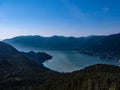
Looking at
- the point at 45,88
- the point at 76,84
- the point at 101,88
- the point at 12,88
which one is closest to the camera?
the point at 101,88

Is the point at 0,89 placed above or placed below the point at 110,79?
below

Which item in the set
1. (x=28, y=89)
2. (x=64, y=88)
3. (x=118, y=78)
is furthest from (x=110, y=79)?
(x=28, y=89)

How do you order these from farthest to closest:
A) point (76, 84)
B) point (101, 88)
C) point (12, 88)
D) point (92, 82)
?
point (12, 88)
point (76, 84)
point (92, 82)
point (101, 88)

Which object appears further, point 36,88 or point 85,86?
point 36,88

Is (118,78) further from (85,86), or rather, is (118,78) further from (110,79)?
(85,86)

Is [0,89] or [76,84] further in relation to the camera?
[0,89]

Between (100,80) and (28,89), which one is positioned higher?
(100,80)

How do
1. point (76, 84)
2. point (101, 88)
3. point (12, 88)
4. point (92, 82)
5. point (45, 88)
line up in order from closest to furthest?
point (101, 88) → point (92, 82) → point (76, 84) → point (45, 88) → point (12, 88)

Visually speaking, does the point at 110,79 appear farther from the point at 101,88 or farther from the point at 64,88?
the point at 64,88

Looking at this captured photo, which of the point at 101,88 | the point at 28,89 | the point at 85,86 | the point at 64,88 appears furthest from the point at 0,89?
the point at 101,88
